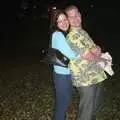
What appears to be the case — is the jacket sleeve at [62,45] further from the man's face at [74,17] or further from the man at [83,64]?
the man's face at [74,17]

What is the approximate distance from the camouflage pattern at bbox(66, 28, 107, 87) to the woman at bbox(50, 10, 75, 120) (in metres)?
0.07

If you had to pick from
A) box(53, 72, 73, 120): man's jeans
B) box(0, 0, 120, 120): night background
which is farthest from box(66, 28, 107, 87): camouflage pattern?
box(0, 0, 120, 120): night background

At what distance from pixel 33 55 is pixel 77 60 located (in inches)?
318

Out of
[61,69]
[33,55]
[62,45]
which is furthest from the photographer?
[33,55]

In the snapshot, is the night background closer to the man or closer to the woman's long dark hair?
the woman's long dark hair

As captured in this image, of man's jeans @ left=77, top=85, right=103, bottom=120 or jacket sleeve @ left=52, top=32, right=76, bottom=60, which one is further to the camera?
man's jeans @ left=77, top=85, right=103, bottom=120

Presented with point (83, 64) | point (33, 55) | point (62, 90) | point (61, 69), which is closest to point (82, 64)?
point (83, 64)

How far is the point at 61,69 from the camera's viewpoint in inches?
206

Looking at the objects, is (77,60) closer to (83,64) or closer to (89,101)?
(83,64)

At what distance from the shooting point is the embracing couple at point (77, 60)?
5070 mm

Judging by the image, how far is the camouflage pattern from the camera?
5070 millimetres

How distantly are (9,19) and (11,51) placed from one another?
10469 millimetres

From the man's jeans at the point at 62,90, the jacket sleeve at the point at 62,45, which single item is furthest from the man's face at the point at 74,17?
the man's jeans at the point at 62,90

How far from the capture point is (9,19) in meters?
24.8
